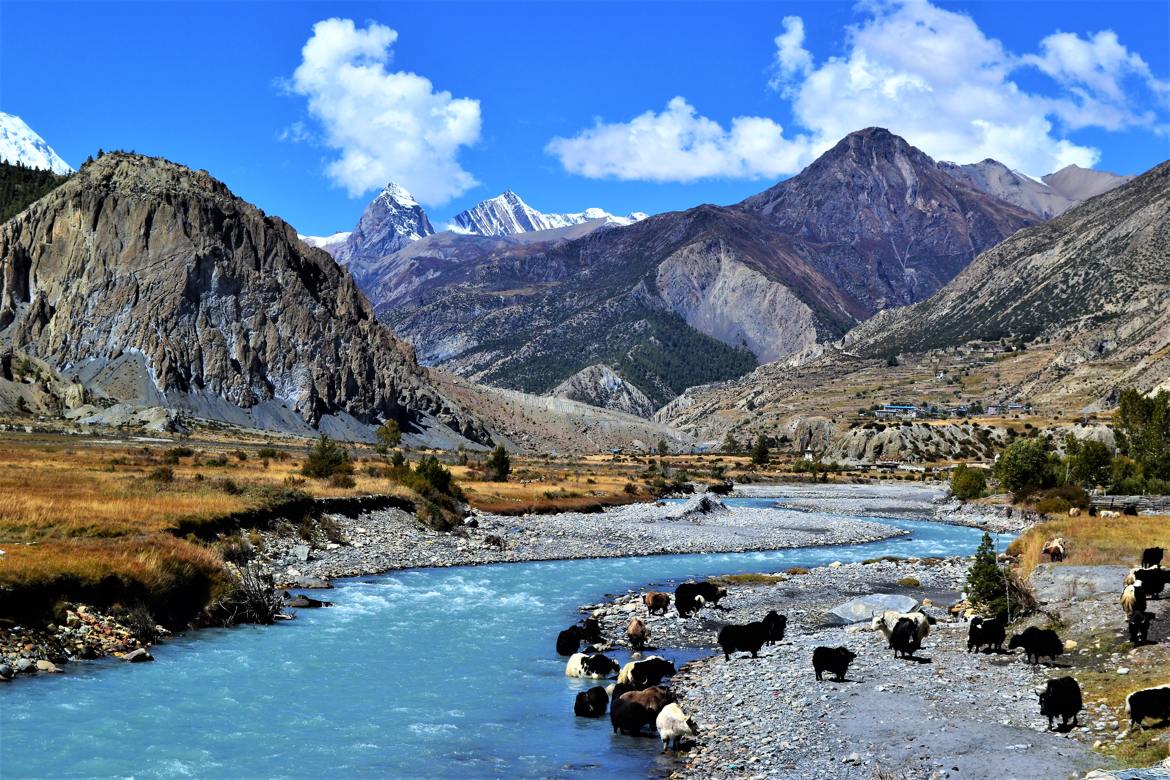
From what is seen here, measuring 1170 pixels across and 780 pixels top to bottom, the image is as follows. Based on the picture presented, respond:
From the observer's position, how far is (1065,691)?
57.3 ft

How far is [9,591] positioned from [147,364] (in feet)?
439

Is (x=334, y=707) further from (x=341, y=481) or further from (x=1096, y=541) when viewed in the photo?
(x=341, y=481)

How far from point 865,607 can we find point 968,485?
241 feet

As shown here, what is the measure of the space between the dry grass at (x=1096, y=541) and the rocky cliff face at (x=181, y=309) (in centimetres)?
13179

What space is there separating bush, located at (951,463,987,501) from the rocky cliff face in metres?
105

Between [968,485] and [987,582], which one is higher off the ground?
[968,485]

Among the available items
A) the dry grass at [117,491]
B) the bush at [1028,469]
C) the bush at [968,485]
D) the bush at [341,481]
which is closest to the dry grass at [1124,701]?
the dry grass at [117,491]

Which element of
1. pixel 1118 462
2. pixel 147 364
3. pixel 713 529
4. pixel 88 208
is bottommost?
pixel 713 529

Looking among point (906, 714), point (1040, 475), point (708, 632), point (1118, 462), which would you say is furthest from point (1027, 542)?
point (1118, 462)

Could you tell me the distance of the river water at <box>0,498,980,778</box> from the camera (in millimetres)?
17422

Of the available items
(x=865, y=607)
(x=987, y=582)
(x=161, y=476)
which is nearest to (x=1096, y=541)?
(x=987, y=582)

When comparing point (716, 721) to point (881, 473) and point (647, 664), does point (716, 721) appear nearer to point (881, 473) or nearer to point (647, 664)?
point (647, 664)

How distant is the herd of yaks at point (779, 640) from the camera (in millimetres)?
17594

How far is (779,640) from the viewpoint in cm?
2972
